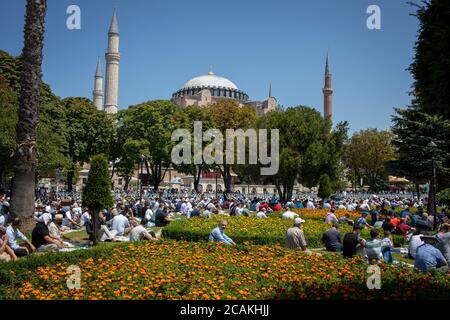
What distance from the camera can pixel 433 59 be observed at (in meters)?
6.68

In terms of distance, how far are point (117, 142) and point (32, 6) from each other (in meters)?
28.5

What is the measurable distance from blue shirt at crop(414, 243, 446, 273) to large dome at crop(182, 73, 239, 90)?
282 feet

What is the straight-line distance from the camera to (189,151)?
4088 centimetres

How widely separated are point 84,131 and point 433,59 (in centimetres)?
3606

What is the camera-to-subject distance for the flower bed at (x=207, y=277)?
245 inches

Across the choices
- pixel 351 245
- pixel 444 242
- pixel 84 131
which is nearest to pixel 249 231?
pixel 351 245

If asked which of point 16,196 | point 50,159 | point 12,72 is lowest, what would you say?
point 16,196

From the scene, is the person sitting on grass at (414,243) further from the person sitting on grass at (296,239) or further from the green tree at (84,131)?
the green tree at (84,131)

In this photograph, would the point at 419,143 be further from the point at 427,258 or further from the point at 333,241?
the point at 427,258

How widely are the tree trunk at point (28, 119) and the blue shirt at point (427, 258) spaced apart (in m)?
10.9

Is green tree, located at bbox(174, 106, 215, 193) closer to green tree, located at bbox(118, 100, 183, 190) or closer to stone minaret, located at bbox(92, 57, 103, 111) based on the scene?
green tree, located at bbox(118, 100, 183, 190)

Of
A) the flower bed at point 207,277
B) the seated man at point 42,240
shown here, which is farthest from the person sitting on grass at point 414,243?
the seated man at point 42,240
